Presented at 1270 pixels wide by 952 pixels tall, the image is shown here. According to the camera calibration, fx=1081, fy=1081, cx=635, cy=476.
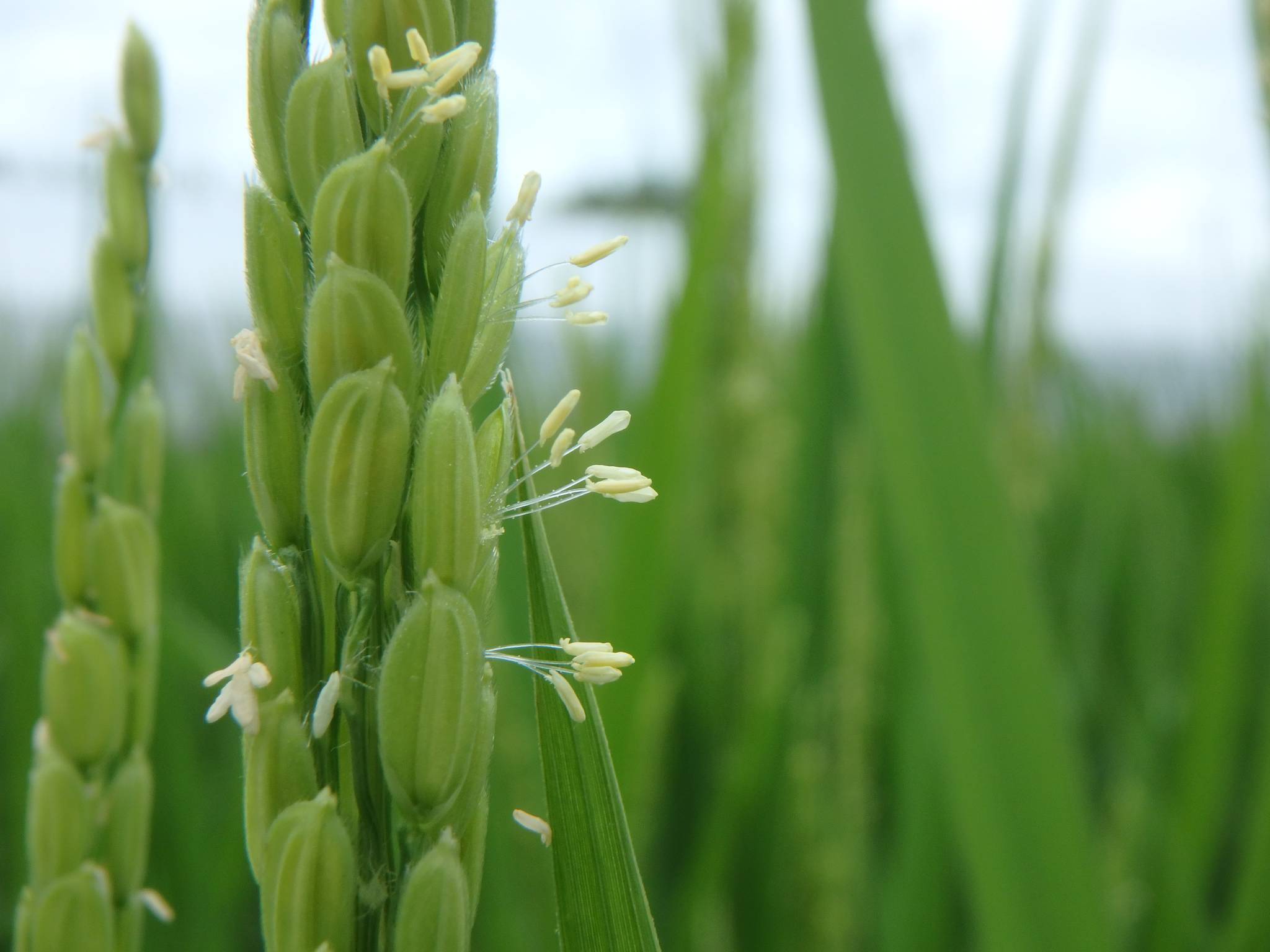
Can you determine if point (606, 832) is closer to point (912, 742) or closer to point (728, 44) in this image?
point (912, 742)

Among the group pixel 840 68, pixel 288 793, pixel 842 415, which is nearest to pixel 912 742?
pixel 842 415

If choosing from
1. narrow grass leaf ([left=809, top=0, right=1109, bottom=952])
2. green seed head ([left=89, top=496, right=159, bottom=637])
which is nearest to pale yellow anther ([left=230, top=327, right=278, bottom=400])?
green seed head ([left=89, top=496, right=159, bottom=637])

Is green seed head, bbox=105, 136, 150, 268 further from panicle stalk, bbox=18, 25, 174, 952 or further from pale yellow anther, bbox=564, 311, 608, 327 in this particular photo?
pale yellow anther, bbox=564, 311, 608, 327

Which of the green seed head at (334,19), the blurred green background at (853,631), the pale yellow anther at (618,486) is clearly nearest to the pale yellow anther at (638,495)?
the pale yellow anther at (618,486)

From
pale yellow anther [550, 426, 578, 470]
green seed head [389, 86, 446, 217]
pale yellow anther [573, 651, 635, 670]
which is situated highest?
green seed head [389, 86, 446, 217]

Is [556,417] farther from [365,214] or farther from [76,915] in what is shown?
→ [76,915]

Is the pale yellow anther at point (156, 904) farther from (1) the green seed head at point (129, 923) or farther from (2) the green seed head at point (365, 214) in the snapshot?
(2) the green seed head at point (365, 214)

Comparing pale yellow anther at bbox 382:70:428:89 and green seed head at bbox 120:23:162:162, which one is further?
green seed head at bbox 120:23:162:162
